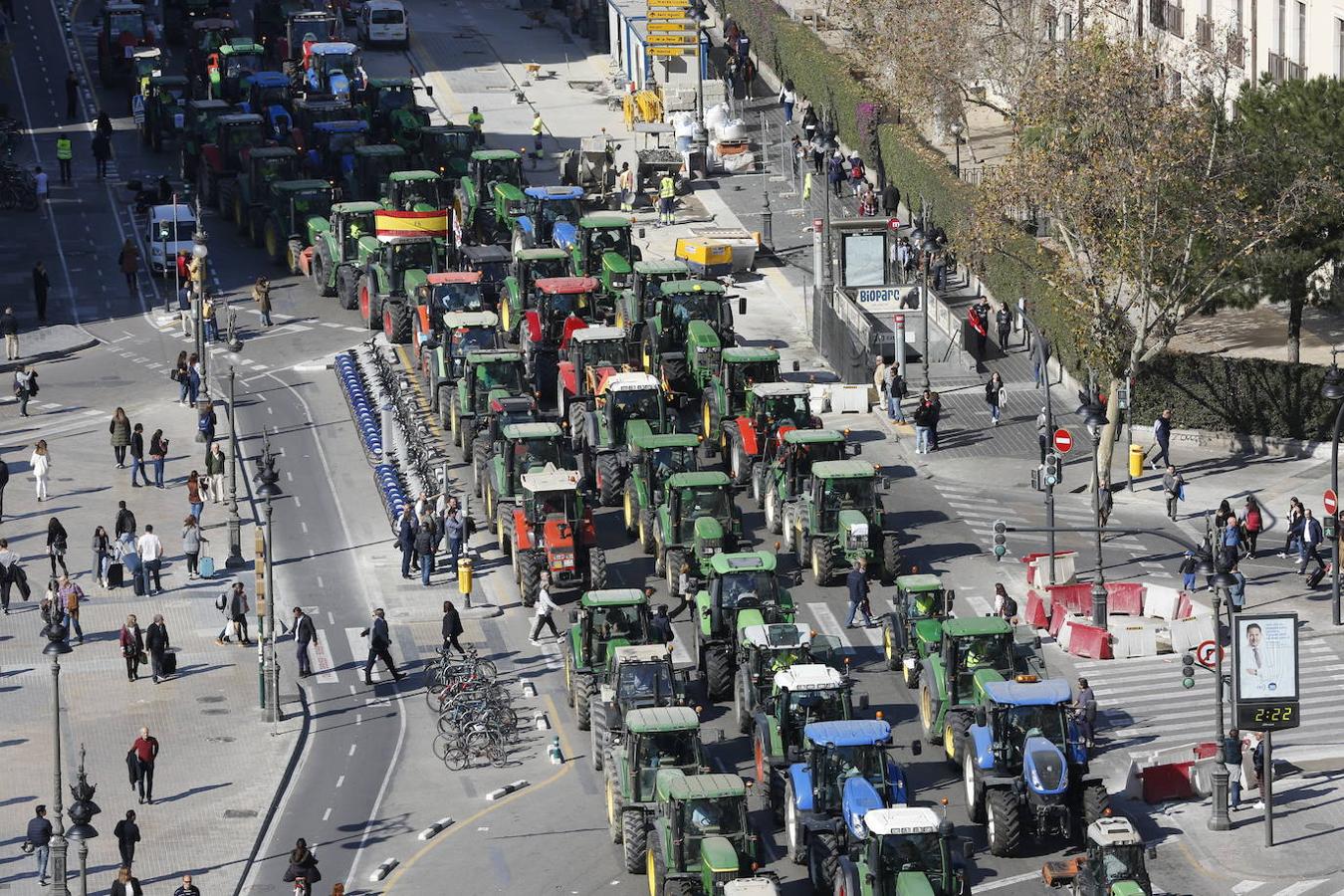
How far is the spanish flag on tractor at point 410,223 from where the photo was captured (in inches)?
3216

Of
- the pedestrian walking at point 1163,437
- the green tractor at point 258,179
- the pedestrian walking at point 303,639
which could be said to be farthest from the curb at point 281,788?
the green tractor at point 258,179

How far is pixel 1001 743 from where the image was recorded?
50344 mm

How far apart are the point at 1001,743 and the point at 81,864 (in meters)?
16.1

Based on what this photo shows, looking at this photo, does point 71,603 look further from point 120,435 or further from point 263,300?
point 263,300

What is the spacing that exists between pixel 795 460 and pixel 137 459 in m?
17.5

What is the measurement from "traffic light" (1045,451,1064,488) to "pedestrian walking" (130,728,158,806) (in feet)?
68.2

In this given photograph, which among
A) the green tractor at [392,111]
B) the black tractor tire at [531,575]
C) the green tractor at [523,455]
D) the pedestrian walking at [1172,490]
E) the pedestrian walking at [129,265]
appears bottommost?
the black tractor tire at [531,575]

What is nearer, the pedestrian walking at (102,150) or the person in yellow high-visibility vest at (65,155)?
the person in yellow high-visibility vest at (65,155)

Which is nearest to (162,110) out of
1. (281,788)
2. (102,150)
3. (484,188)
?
(102,150)

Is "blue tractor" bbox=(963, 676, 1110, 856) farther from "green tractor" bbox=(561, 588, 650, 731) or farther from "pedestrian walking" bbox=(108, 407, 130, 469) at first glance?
"pedestrian walking" bbox=(108, 407, 130, 469)

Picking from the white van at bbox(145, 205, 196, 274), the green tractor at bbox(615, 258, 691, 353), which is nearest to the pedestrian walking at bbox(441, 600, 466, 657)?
the green tractor at bbox(615, 258, 691, 353)

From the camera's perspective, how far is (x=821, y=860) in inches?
1907

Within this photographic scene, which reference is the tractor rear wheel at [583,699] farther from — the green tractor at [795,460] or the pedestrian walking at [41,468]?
the pedestrian walking at [41,468]

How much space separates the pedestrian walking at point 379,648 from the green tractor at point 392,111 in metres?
43.9
